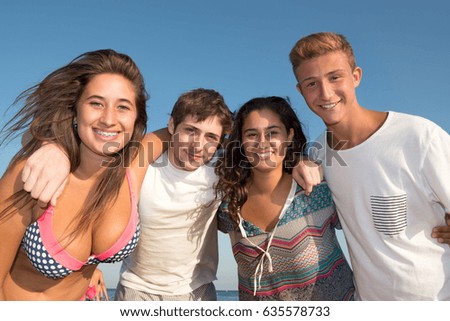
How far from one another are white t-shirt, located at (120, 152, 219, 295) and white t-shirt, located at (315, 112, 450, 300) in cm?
169

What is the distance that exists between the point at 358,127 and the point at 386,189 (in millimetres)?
744

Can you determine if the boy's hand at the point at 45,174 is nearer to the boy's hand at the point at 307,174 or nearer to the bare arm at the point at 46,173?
the bare arm at the point at 46,173

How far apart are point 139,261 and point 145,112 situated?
67.1 inches

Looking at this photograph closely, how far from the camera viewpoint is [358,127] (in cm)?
488

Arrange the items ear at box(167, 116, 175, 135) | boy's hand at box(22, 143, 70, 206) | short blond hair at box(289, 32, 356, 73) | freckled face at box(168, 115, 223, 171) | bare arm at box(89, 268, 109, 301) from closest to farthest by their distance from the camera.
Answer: boy's hand at box(22, 143, 70, 206) → short blond hair at box(289, 32, 356, 73) → freckled face at box(168, 115, 223, 171) → bare arm at box(89, 268, 109, 301) → ear at box(167, 116, 175, 135)

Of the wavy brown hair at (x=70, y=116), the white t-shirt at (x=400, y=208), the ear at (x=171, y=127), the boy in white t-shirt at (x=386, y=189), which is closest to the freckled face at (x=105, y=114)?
the wavy brown hair at (x=70, y=116)

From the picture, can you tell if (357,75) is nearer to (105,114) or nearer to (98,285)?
(105,114)

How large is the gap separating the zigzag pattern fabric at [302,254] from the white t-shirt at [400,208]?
38 centimetres

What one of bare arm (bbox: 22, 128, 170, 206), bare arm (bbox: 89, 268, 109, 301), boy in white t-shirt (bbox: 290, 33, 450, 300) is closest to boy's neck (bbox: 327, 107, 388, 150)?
boy in white t-shirt (bbox: 290, 33, 450, 300)

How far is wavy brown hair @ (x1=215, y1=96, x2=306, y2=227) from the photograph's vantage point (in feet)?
17.2

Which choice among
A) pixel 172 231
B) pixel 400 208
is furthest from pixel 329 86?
pixel 172 231

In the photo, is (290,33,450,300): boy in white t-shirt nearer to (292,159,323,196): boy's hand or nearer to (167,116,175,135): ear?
(292,159,323,196): boy's hand

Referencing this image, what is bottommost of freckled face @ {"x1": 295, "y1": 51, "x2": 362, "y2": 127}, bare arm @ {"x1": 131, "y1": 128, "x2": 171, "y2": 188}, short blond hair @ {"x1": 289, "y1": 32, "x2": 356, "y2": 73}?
bare arm @ {"x1": 131, "y1": 128, "x2": 171, "y2": 188}
